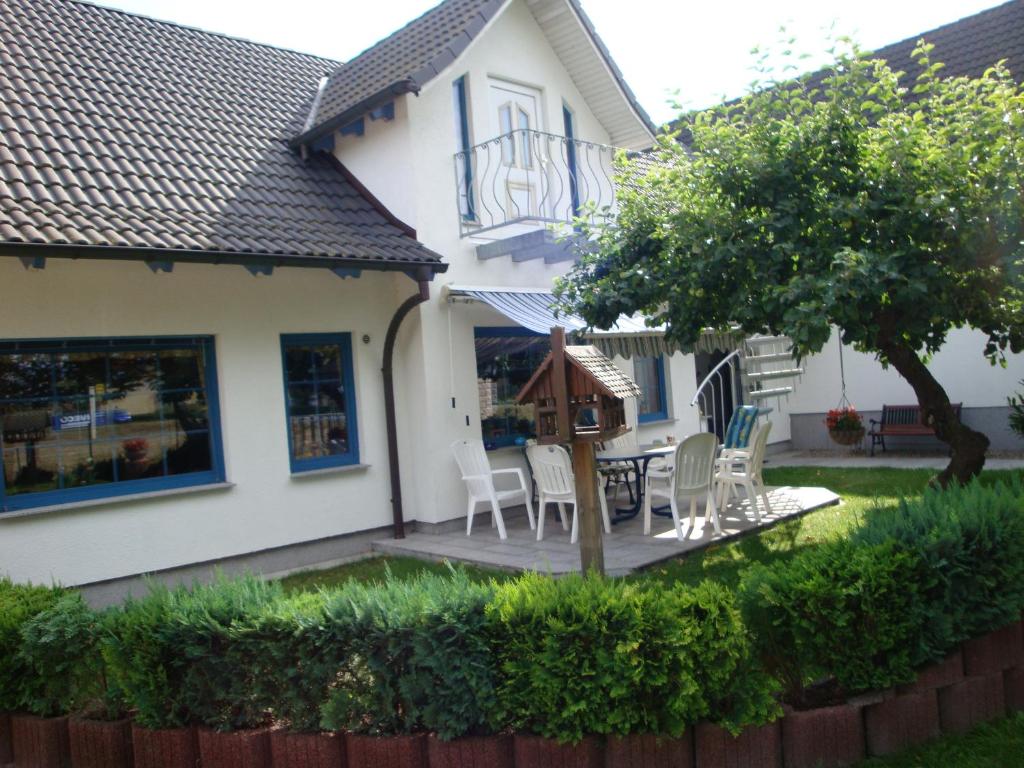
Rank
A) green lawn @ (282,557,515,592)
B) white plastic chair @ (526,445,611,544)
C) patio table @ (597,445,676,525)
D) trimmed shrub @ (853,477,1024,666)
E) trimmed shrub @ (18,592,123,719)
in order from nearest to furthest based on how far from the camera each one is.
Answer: trimmed shrub @ (853,477,1024,666) → trimmed shrub @ (18,592,123,719) → green lawn @ (282,557,515,592) → white plastic chair @ (526,445,611,544) → patio table @ (597,445,676,525)

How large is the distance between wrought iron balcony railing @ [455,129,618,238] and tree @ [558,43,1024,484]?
10.3 ft

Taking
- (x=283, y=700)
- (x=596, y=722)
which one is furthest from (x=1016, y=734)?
(x=283, y=700)

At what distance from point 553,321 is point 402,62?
14.3 feet

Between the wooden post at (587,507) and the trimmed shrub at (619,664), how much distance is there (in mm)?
1487

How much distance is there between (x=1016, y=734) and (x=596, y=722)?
8.09ft

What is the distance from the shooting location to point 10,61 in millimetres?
10375

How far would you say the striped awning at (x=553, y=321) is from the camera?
10.5 m

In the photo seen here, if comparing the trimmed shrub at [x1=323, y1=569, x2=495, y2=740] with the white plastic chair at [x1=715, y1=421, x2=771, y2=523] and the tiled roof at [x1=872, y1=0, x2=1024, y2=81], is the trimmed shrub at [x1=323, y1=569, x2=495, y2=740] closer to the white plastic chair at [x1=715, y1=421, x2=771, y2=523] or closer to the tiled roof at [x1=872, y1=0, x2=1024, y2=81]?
the white plastic chair at [x1=715, y1=421, x2=771, y2=523]

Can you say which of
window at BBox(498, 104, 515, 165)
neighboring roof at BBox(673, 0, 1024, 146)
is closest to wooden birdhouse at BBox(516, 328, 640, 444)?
window at BBox(498, 104, 515, 165)

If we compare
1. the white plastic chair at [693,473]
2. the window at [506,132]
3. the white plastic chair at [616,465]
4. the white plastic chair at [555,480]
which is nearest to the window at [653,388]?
the white plastic chair at [616,465]

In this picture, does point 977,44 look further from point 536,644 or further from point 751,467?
point 536,644

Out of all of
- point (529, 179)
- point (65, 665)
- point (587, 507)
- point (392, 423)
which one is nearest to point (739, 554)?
point (587, 507)

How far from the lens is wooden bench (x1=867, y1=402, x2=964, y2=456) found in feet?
54.3

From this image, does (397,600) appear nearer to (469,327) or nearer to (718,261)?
(718,261)
